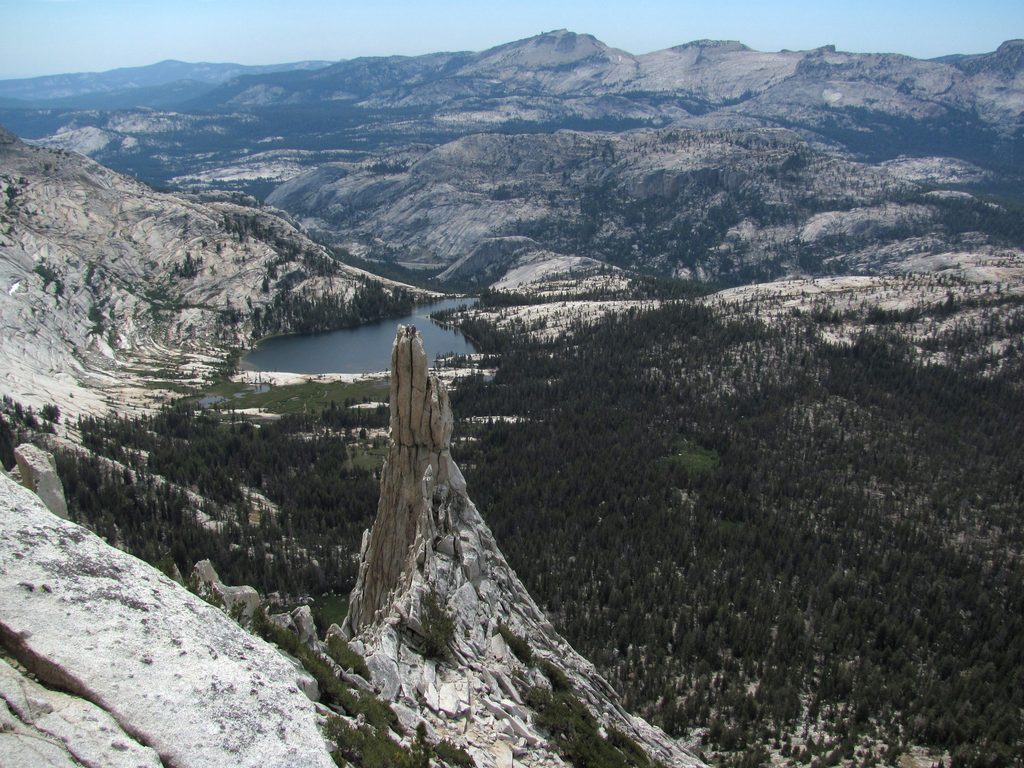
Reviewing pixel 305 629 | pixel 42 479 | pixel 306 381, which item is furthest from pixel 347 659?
pixel 306 381

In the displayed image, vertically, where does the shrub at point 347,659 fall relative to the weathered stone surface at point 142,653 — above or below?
below

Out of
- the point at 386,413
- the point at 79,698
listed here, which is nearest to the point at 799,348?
the point at 386,413

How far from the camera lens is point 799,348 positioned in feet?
511

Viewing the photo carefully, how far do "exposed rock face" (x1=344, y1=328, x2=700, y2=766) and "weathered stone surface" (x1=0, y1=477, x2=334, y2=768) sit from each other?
35.2ft

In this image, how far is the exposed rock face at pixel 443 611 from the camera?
29703mm

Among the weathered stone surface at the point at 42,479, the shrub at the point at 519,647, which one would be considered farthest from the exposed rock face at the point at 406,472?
the weathered stone surface at the point at 42,479

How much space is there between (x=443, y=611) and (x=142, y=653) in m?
18.7

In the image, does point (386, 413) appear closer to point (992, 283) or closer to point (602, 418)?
point (602, 418)

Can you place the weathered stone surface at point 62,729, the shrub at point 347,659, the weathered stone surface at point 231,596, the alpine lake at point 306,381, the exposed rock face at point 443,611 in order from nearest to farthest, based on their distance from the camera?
1. the weathered stone surface at point 62,729
2. the weathered stone surface at point 231,596
3. the shrub at point 347,659
4. the exposed rock face at point 443,611
5. the alpine lake at point 306,381

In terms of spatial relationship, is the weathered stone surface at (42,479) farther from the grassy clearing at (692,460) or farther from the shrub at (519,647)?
the grassy clearing at (692,460)

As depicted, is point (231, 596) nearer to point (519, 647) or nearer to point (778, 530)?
point (519, 647)

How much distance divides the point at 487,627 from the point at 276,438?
9951 cm

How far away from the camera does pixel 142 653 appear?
17234mm

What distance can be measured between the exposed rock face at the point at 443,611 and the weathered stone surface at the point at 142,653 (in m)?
10.7
